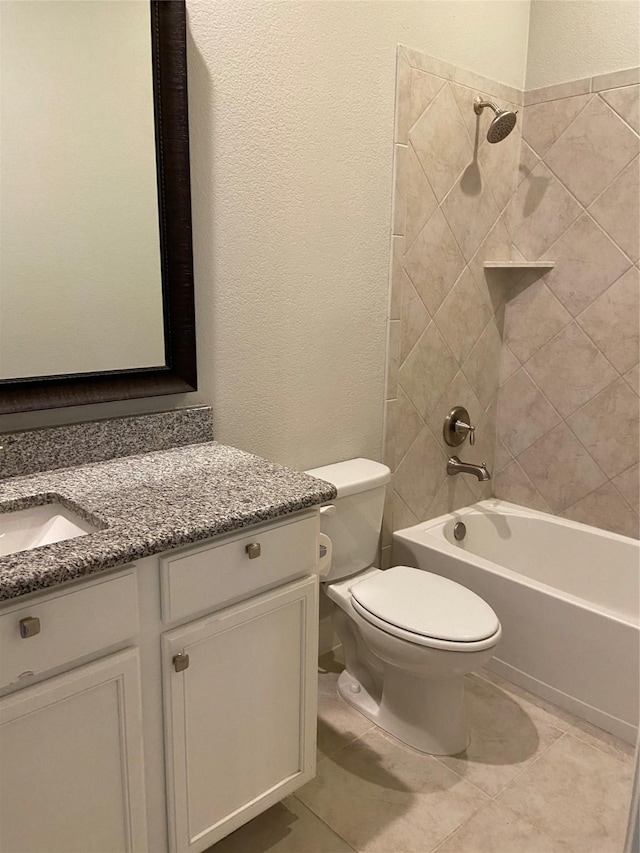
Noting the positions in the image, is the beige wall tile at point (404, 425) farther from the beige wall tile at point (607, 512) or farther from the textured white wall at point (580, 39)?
the textured white wall at point (580, 39)

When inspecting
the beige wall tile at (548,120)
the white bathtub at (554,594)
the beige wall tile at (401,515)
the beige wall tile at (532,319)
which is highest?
the beige wall tile at (548,120)

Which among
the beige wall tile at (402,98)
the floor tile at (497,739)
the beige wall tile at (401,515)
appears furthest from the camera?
the beige wall tile at (401,515)

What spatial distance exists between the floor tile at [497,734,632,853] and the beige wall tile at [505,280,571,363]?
141 centimetres

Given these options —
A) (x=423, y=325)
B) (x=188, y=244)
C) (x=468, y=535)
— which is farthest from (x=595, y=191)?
(x=188, y=244)

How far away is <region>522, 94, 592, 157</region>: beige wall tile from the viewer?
2411 millimetres

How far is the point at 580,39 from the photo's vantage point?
2.38m

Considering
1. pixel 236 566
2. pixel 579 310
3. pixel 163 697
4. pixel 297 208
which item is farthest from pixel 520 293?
pixel 163 697

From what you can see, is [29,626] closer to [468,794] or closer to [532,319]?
[468,794]

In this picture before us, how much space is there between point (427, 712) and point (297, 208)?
58.4 inches

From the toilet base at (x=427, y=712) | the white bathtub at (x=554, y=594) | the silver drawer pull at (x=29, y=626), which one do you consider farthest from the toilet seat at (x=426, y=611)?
the silver drawer pull at (x=29, y=626)

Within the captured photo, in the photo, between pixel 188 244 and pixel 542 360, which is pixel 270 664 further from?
pixel 542 360

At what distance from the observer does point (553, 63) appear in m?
2.47

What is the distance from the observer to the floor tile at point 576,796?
1682 millimetres

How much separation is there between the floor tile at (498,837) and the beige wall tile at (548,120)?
2187 millimetres
